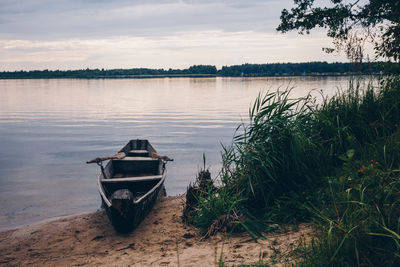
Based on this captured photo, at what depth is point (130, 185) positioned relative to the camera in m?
7.64

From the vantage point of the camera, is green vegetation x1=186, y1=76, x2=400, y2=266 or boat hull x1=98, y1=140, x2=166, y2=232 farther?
boat hull x1=98, y1=140, x2=166, y2=232

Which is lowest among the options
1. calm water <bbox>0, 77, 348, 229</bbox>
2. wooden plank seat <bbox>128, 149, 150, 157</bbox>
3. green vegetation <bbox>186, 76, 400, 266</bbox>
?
calm water <bbox>0, 77, 348, 229</bbox>

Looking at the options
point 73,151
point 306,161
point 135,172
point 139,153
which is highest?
point 306,161

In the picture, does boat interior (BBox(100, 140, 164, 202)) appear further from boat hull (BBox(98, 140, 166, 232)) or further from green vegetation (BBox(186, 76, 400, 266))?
green vegetation (BBox(186, 76, 400, 266))

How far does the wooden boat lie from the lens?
582 cm

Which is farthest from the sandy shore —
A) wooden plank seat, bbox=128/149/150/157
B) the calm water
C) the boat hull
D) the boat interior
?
wooden plank seat, bbox=128/149/150/157

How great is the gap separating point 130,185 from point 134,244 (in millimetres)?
2378

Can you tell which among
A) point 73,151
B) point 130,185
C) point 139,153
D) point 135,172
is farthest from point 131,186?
point 73,151

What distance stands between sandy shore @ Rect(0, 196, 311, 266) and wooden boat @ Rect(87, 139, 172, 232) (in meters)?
0.33

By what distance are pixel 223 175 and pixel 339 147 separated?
7.09ft

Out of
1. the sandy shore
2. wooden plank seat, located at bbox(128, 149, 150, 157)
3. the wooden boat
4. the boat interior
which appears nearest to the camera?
the sandy shore

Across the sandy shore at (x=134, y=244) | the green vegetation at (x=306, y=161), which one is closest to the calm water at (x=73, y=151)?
the green vegetation at (x=306, y=161)

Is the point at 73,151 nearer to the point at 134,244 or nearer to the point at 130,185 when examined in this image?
the point at 130,185

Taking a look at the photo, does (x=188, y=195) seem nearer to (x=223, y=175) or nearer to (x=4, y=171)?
(x=223, y=175)
